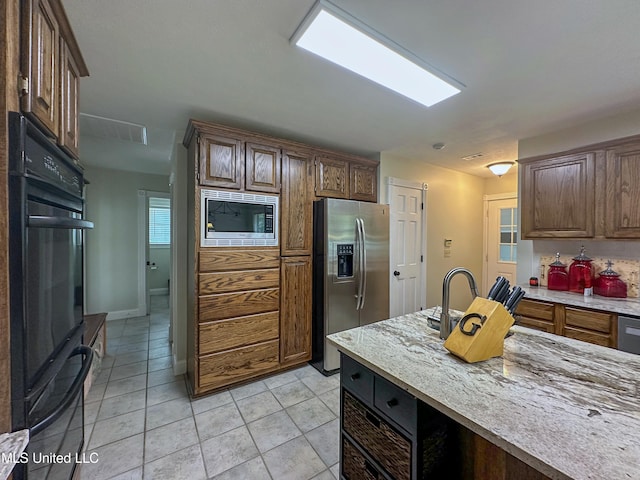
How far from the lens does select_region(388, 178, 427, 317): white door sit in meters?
3.60

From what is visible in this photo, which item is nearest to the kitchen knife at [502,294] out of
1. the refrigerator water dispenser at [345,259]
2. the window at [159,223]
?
the refrigerator water dispenser at [345,259]

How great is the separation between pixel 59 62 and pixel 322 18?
1187 millimetres

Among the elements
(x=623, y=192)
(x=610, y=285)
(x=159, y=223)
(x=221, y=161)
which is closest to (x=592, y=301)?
(x=610, y=285)

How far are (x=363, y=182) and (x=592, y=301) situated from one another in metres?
2.43

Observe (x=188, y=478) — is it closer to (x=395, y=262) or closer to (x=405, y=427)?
(x=405, y=427)

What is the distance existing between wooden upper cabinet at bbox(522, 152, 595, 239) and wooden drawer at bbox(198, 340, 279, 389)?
9.66ft

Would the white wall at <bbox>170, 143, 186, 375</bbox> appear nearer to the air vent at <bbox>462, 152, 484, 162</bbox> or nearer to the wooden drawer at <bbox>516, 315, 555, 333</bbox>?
the wooden drawer at <bbox>516, 315, 555, 333</bbox>

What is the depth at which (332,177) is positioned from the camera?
10.2 ft

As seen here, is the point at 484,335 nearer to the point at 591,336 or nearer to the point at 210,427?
the point at 591,336

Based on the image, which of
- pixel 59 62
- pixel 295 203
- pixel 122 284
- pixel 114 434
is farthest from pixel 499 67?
pixel 122 284

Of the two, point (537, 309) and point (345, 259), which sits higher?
point (345, 259)

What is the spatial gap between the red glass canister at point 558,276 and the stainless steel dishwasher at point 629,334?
712 millimetres

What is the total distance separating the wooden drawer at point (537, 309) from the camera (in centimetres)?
238

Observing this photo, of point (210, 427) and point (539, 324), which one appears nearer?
point (210, 427)
